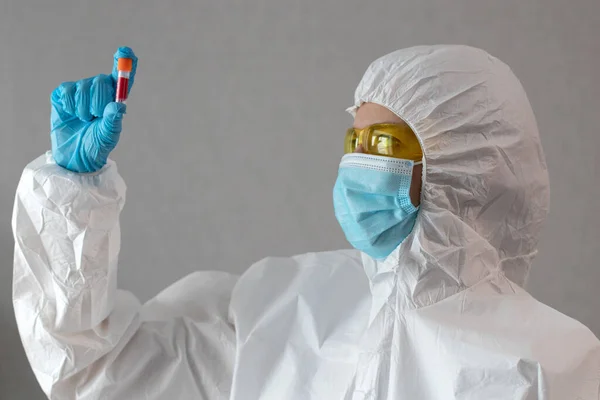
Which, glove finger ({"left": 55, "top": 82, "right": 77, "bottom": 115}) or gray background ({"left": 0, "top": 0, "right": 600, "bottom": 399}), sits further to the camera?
gray background ({"left": 0, "top": 0, "right": 600, "bottom": 399})

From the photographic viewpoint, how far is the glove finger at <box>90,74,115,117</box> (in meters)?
1.21

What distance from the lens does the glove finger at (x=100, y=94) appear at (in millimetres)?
1211

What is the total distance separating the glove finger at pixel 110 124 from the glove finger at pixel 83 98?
7 centimetres

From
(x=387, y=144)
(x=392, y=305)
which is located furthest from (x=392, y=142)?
(x=392, y=305)

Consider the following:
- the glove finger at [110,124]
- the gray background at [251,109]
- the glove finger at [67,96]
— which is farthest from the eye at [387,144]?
the gray background at [251,109]

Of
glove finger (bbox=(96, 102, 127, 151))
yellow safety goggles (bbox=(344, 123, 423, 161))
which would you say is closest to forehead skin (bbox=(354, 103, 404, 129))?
yellow safety goggles (bbox=(344, 123, 423, 161))

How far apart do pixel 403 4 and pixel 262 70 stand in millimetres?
469

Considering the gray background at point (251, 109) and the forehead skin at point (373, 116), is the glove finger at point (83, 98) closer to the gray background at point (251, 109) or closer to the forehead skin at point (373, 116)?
the forehead skin at point (373, 116)

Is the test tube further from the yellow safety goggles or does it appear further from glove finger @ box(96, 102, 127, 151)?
the yellow safety goggles

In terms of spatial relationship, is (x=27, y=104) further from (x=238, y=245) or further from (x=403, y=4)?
(x=403, y=4)

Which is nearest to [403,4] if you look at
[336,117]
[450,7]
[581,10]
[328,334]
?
[450,7]

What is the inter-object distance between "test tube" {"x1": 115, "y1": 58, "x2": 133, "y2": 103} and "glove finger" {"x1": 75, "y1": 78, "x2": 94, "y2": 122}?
0.23 feet

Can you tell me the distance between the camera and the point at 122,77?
118 centimetres

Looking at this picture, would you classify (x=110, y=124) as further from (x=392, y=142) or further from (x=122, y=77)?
(x=392, y=142)
